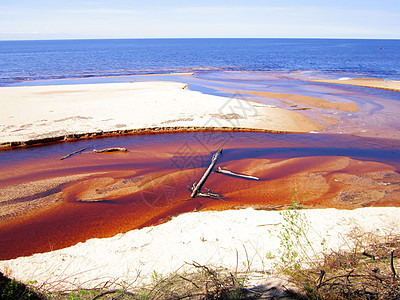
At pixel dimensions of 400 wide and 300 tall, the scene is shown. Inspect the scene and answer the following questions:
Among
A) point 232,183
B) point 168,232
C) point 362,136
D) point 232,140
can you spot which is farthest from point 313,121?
point 168,232

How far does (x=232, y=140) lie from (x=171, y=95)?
32.0ft

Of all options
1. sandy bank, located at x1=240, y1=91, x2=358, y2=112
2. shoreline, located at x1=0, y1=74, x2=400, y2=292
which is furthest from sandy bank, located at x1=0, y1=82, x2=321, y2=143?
sandy bank, located at x1=240, y1=91, x2=358, y2=112

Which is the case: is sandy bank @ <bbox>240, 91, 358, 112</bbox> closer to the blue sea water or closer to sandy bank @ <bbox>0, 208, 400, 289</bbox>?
sandy bank @ <bbox>0, 208, 400, 289</bbox>

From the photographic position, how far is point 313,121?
1688 centimetres

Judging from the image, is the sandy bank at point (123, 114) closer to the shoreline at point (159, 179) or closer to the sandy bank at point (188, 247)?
the shoreline at point (159, 179)

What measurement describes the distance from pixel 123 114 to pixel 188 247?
12568mm

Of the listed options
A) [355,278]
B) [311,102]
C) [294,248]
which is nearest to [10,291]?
[355,278]

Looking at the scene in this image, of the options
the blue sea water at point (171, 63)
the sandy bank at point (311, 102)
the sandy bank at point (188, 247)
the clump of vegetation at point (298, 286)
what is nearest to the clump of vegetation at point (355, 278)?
the clump of vegetation at point (298, 286)

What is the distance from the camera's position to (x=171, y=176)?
1000cm

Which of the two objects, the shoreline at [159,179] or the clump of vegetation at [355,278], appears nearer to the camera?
the clump of vegetation at [355,278]

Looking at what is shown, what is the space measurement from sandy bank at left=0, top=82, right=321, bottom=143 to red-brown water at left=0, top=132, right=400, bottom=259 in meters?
1.17

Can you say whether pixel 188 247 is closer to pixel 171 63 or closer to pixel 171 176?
pixel 171 176

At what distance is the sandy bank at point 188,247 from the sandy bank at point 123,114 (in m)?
8.81

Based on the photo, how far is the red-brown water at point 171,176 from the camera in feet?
23.6
